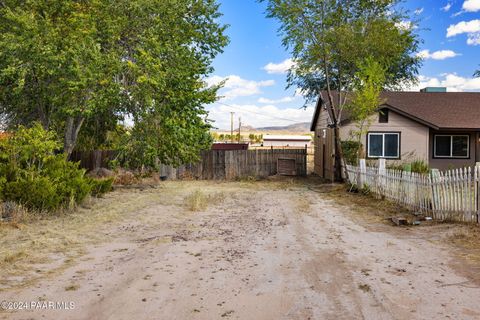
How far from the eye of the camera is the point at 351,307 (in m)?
4.92

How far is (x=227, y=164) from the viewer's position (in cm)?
2512

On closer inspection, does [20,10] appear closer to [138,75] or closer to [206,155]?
[138,75]

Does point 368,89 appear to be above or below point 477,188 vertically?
above

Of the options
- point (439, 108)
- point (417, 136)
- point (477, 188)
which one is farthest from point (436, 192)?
point (439, 108)

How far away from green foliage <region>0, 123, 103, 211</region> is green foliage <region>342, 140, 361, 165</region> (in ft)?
45.3

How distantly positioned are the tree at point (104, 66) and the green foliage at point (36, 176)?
3300 millimetres

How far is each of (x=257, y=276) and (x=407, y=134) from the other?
1970 centimetres

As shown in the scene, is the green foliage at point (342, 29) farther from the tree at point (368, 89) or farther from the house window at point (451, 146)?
the house window at point (451, 146)

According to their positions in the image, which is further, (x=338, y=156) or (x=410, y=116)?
(x=410, y=116)

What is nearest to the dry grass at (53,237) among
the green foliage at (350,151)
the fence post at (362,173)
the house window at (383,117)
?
the fence post at (362,173)

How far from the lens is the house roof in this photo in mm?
23141

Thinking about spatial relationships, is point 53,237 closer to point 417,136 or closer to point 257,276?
point 257,276

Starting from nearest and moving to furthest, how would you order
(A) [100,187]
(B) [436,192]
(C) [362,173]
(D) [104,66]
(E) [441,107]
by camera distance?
(B) [436,192]
(A) [100,187]
(D) [104,66]
(C) [362,173]
(E) [441,107]

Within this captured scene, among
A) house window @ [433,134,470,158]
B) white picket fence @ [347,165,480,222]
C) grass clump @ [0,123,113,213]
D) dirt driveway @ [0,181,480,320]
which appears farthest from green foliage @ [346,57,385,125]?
grass clump @ [0,123,113,213]
